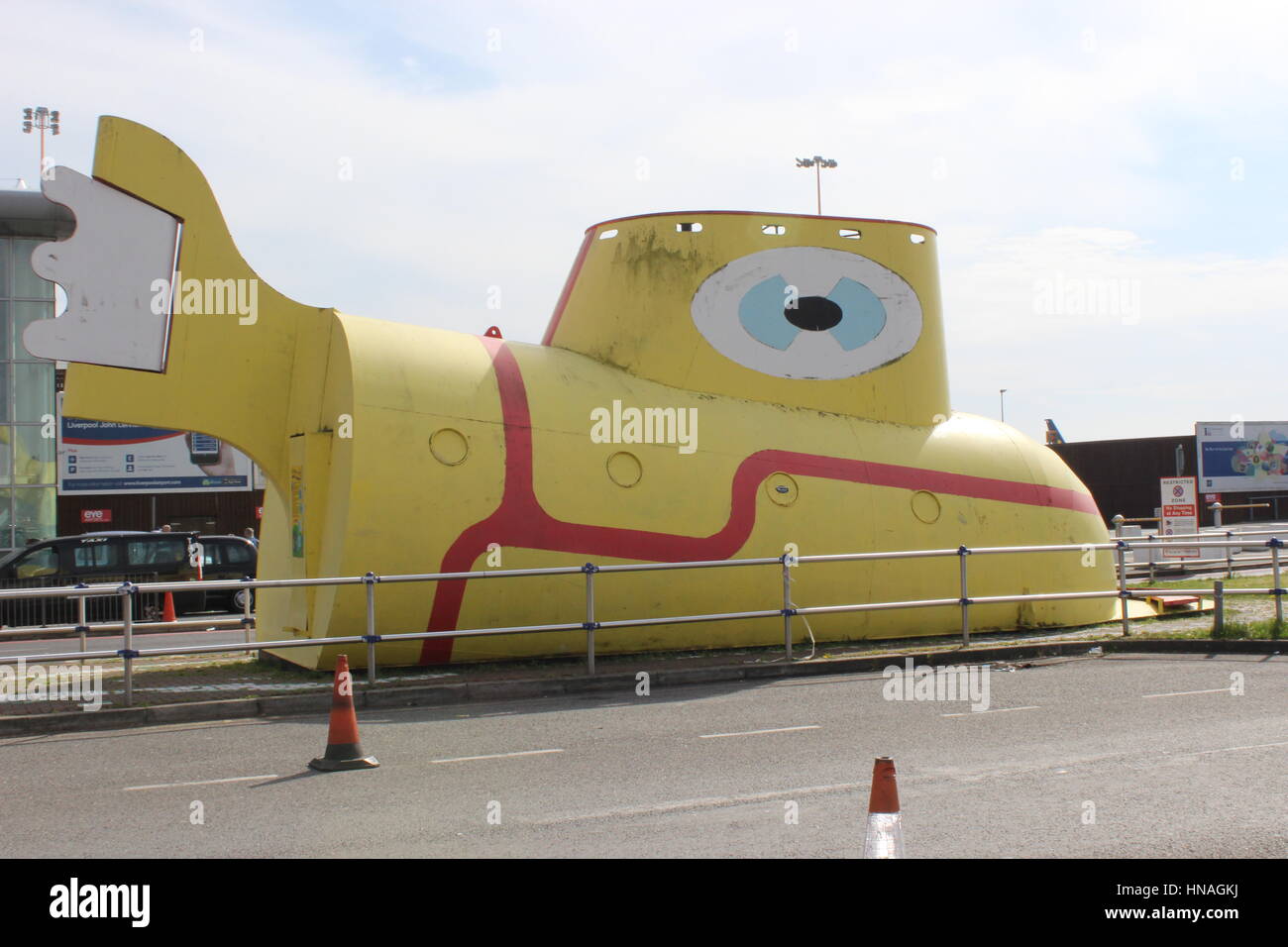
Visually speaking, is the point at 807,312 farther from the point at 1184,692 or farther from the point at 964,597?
the point at 1184,692

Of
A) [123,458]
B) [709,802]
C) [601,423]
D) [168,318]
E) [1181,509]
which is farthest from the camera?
[123,458]

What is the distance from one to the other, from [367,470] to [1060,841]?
25.2 ft

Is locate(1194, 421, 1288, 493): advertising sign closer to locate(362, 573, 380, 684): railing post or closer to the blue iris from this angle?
the blue iris

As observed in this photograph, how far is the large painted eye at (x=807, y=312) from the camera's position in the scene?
1441cm

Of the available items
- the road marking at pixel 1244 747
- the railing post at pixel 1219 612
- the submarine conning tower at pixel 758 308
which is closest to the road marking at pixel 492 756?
the road marking at pixel 1244 747

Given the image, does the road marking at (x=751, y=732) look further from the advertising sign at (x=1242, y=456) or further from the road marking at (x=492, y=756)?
the advertising sign at (x=1242, y=456)

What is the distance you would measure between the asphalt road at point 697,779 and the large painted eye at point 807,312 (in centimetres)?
466

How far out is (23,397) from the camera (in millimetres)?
34031

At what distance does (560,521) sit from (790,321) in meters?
4.00

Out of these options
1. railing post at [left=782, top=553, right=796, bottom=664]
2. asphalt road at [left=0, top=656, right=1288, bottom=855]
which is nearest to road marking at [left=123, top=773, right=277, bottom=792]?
asphalt road at [left=0, top=656, right=1288, bottom=855]

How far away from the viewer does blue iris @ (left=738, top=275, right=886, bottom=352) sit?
47.6ft

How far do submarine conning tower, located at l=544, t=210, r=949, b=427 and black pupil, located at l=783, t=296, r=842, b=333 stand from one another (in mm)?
15

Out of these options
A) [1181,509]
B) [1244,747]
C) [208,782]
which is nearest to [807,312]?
[1244,747]
